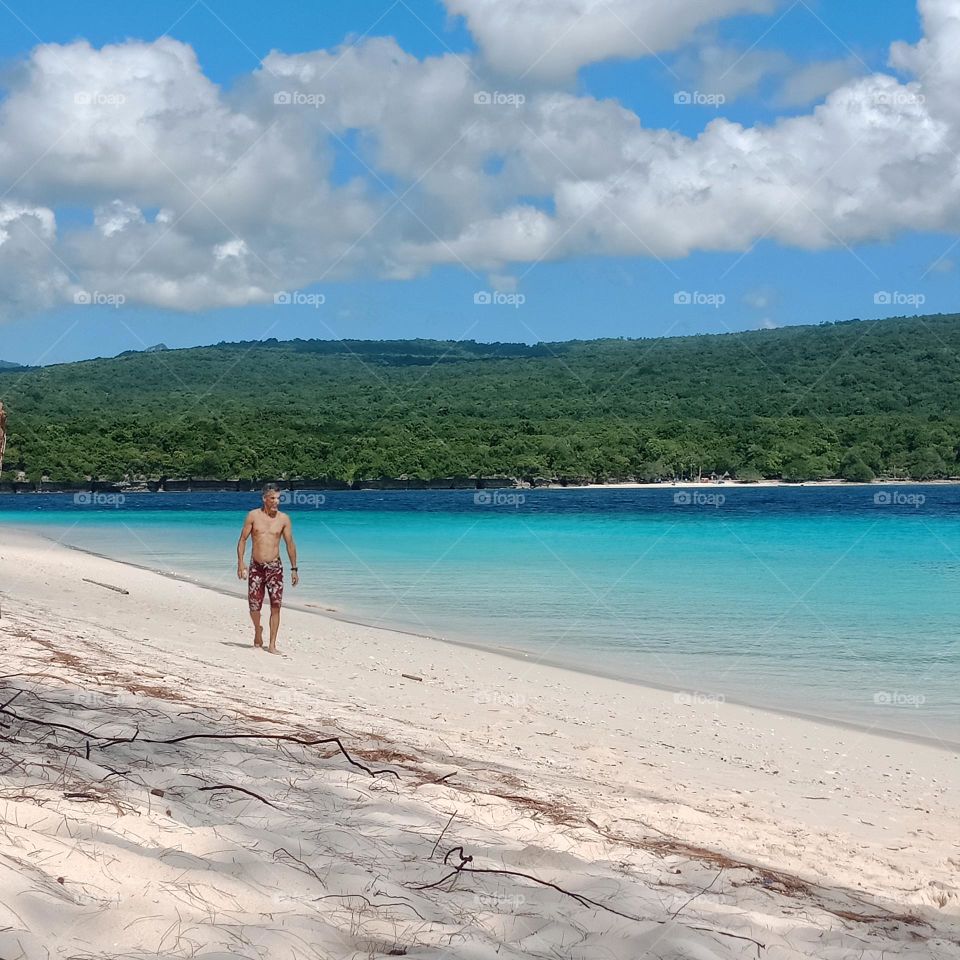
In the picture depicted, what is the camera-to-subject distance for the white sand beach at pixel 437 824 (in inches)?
131

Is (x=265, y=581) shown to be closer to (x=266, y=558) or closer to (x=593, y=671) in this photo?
(x=266, y=558)

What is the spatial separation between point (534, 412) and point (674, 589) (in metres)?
88.2

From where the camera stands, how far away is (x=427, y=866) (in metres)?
4.01

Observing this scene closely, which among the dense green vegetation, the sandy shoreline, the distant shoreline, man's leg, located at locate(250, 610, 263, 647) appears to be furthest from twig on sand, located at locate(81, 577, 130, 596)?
the distant shoreline

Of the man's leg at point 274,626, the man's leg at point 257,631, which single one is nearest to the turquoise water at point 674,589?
the man's leg at point 274,626

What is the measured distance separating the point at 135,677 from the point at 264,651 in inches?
162

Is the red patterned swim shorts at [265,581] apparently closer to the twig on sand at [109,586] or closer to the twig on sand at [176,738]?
the twig on sand at [109,586]

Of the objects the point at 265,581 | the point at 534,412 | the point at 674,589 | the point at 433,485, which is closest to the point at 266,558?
the point at 265,581

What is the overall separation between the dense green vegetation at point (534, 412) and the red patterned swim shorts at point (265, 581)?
80502 millimetres

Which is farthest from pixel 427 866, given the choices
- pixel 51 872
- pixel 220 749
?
pixel 220 749

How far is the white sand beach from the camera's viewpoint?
→ 3338mm

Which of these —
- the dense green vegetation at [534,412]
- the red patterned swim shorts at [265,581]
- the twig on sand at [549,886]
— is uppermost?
the dense green vegetation at [534,412]

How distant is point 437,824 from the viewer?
466cm

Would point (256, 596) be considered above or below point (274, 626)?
above
